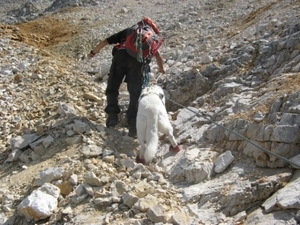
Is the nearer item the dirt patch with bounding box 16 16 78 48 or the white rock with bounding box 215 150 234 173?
the white rock with bounding box 215 150 234 173

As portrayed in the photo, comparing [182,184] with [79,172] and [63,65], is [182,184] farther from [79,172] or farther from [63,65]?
[63,65]

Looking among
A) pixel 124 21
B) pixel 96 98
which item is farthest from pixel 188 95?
pixel 124 21

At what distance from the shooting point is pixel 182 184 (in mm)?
4555

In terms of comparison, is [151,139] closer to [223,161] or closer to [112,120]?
[223,161]

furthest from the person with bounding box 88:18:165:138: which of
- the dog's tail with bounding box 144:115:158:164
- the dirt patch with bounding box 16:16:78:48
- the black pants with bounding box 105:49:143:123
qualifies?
the dirt patch with bounding box 16:16:78:48

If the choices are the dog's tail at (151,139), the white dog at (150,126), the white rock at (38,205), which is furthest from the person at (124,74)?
the white rock at (38,205)

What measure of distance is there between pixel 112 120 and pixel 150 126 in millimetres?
1267

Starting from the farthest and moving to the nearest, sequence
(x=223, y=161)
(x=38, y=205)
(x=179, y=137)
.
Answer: (x=179, y=137) < (x=223, y=161) < (x=38, y=205)

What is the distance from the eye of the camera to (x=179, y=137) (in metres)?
5.68

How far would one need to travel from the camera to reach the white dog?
16.2 feet

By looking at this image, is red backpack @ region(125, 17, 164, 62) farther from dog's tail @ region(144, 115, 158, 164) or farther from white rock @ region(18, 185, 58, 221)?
white rock @ region(18, 185, 58, 221)

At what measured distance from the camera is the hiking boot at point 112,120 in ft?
20.1

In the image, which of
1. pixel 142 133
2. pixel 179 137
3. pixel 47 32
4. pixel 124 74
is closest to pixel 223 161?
pixel 142 133

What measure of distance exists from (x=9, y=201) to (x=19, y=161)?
974mm
